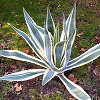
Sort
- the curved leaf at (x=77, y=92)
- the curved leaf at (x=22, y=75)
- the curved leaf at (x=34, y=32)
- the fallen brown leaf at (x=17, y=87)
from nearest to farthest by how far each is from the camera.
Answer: the curved leaf at (x=77, y=92), the curved leaf at (x=22, y=75), the curved leaf at (x=34, y=32), the fallen brown leaf at (x=17, y=87)

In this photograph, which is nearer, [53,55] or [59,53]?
[59,53]

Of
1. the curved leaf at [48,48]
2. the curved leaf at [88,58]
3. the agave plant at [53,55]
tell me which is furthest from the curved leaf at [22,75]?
the curved leaf at [88,58]

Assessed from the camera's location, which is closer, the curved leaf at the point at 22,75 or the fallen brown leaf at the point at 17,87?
the curved leaf at the point at 22,75

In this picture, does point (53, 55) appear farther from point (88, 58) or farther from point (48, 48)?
point (88, 58)

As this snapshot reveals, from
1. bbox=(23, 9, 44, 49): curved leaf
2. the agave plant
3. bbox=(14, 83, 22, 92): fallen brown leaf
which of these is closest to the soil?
bbox=(14, 83, 22, 92): fallen brown leaf

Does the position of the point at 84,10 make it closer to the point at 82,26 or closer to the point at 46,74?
the point at 82,26

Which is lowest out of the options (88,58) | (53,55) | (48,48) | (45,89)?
(45,89)

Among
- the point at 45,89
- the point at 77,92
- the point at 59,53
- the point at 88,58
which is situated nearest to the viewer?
the point at 77,92

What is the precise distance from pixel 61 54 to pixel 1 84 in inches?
35.5

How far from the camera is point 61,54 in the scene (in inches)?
114

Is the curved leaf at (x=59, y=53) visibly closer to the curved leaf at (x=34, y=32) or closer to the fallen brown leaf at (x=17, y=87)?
the curved leaf at (x=34, y=32)

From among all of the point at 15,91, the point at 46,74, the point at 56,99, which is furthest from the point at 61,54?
the point at 15,91

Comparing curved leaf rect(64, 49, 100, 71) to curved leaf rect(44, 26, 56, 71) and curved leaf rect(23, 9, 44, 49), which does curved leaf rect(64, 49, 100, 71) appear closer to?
curved leaf rect(44, 26, 56, 71)

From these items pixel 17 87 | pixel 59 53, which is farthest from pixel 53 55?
pixel 17 87
